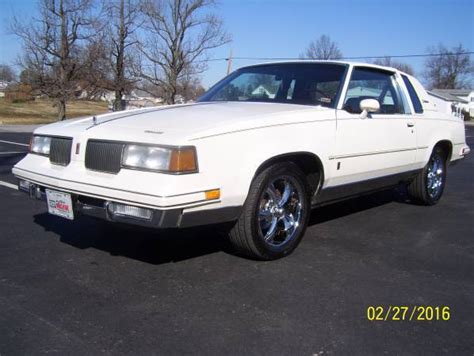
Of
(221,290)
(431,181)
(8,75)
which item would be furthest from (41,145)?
(8,75)

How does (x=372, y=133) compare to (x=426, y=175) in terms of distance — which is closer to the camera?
(x=372, y=133)

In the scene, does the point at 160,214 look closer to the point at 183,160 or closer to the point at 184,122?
the point at 183,160

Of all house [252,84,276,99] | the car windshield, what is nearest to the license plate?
the car windshield

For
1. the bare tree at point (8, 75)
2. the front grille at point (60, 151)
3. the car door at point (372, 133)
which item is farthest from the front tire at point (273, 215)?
the bare tree at point (8, 75)

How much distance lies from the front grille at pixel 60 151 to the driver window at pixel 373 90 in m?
2.40

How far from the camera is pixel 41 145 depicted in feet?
13.3

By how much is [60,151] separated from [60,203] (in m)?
0.43

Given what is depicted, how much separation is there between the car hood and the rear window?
6.26 ft

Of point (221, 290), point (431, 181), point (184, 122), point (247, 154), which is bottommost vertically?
point (221, 290)

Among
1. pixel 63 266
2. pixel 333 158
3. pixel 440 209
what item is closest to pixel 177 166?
pixel 63 266

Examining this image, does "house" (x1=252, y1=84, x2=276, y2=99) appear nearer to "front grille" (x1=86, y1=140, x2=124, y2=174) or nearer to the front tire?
the front tire

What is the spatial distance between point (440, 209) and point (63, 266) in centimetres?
460

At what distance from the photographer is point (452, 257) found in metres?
4.24

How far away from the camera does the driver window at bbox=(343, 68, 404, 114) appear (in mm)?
4715
